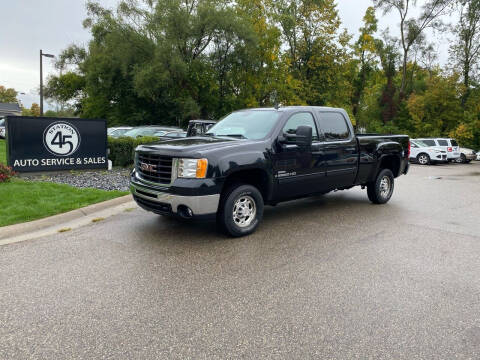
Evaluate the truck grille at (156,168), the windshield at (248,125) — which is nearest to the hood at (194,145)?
the truck grille at (156,168)

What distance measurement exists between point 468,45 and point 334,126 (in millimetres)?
36772

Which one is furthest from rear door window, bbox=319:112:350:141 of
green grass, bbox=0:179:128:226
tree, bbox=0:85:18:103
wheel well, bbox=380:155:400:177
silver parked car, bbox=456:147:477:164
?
tree, bbox=0:85:18:103

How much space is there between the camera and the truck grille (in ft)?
17.3

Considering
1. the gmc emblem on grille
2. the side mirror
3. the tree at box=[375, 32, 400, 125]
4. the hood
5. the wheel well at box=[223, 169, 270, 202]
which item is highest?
the tree at box=[375, 32, 400, 125]

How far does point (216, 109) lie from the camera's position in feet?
111

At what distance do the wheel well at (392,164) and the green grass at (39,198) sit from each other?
5.68 metres

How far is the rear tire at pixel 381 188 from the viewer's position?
802 cm

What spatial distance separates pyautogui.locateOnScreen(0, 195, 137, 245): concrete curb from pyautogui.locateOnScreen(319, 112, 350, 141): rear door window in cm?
401

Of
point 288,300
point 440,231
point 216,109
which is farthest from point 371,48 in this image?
point 288,300

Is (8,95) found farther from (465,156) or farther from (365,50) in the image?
(465,156)

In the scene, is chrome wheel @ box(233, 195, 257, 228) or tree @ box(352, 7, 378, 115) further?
tree @ box(352, 7, 378, 115)

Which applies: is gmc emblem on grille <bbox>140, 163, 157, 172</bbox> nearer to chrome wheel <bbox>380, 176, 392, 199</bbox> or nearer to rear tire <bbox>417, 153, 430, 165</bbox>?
chrome wheel <bbox>380, 176, 392, 199</bbox>

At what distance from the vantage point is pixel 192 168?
5.05 meters

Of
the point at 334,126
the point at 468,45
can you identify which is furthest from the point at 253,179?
the point at 468,45
